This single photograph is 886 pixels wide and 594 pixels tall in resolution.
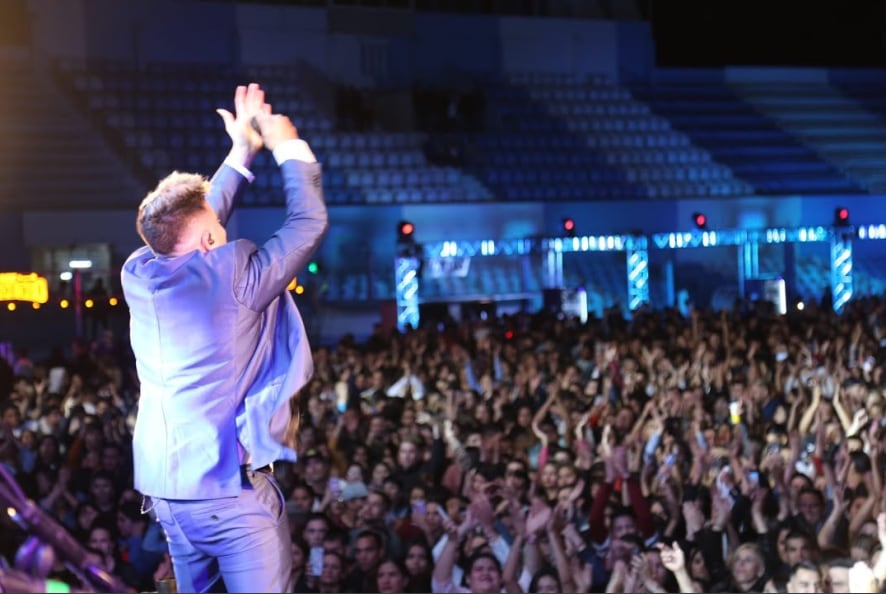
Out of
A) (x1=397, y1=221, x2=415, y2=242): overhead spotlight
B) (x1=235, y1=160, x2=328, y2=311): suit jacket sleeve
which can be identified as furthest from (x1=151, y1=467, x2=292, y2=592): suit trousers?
(x1=397, y1=221, x2=415, y2=242): overhead spotlight

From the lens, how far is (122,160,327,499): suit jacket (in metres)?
2.91

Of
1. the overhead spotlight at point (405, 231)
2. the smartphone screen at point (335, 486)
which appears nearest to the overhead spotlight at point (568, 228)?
the overhead spotlight at point (405, 231)

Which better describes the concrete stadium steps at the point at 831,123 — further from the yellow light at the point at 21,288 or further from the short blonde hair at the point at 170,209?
the short blonde hair at the point at 170,209

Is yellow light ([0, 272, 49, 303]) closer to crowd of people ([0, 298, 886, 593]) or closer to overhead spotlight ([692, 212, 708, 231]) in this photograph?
crowd of people ([0, 298, 886, 593])

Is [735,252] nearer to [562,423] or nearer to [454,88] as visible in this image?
[454,88]

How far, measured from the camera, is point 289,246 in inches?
115

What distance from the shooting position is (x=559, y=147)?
75.1ft

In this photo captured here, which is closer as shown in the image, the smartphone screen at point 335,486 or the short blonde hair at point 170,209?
the short blonde hair at point 170,209

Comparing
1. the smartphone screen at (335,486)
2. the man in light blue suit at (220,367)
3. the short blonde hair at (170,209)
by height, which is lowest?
the smartphone screen at (335,486)

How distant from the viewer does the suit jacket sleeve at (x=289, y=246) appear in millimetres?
2900

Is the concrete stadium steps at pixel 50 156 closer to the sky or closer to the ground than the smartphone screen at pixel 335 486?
closer to the sky

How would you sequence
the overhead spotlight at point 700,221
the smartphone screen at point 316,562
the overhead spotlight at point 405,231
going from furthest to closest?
the overhead spotlight at point 700,221, the overhead spotlight at point 405,231, the smartphone screen at point 316,562

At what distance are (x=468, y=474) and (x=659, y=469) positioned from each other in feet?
3.57

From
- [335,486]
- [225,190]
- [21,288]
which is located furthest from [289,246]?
[21,288]
